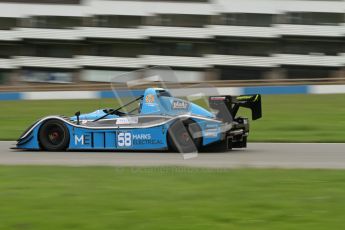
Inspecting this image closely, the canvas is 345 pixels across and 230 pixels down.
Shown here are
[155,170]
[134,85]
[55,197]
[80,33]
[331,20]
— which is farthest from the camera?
[80,33]

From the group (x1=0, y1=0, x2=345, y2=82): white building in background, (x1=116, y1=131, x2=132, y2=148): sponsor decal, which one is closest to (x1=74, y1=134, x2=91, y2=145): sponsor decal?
(x1=116, y1=131, x2=132, y2=148): sponsor decal

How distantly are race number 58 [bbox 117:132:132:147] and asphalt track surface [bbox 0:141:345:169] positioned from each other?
6.8 inches

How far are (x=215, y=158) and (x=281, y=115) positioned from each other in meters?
→ 8.89

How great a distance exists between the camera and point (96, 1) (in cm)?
4378

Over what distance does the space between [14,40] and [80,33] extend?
4859 millimetres

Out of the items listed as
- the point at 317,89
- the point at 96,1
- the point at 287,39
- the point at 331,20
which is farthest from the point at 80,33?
the point at 317,89

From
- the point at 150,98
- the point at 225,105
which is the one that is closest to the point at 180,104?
the point at 150,98

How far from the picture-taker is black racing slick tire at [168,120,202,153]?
10578 millimetres

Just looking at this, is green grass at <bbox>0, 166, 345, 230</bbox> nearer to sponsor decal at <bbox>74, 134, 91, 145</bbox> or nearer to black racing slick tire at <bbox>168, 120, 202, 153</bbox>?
black racing slick tire at <bbox>168, 120, 202, 153</bbox>

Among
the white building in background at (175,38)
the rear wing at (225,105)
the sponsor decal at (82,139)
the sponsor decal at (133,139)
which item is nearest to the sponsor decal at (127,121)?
the sponsor decal at (133,139)

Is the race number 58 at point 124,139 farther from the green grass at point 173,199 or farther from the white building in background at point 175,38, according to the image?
the white building in background at point 175,38

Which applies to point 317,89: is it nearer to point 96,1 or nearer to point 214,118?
point 214,118

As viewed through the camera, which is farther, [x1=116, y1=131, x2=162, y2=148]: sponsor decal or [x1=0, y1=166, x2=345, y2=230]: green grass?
[x1=116, y1=131, x2=162, y2=148]: sponsor decal

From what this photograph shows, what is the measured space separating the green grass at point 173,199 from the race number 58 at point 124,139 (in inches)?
103
